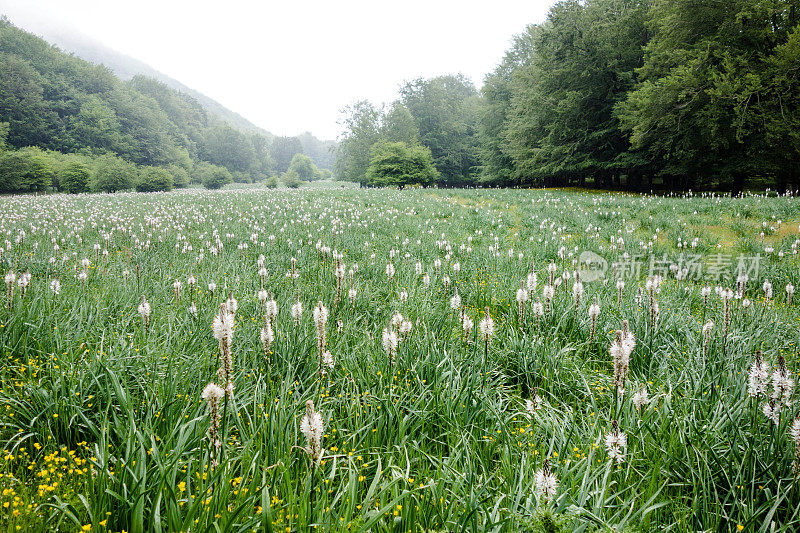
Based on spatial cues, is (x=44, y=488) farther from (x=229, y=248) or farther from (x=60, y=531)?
(x=229, y=248)

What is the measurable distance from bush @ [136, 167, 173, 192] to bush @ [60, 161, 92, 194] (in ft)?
14.4

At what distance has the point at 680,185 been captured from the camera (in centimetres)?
3269

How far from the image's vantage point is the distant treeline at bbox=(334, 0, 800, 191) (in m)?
20.3

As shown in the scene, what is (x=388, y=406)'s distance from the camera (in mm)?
2471

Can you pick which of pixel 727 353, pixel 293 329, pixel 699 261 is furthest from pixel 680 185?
pixel 293 329

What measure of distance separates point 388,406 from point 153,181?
4774 cm

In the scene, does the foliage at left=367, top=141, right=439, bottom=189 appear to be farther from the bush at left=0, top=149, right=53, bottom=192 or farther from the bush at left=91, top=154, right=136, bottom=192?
the bush at left=0, top=149, right=53, bottom=192

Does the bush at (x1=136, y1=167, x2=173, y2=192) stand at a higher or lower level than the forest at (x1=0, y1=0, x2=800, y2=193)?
lower

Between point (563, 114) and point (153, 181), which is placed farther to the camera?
point (153, 181)

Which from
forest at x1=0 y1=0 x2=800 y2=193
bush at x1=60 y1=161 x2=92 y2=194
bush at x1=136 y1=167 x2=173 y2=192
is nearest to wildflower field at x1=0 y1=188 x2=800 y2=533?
forest at x1=0 y1=0 x2=800 y2=193

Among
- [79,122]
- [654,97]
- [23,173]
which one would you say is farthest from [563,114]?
[79,122]

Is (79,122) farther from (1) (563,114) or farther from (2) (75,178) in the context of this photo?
(1) (563,114)

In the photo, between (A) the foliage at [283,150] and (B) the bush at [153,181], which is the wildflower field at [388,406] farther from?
(A) the foliage at [283,150]

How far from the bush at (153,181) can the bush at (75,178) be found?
4.39m
